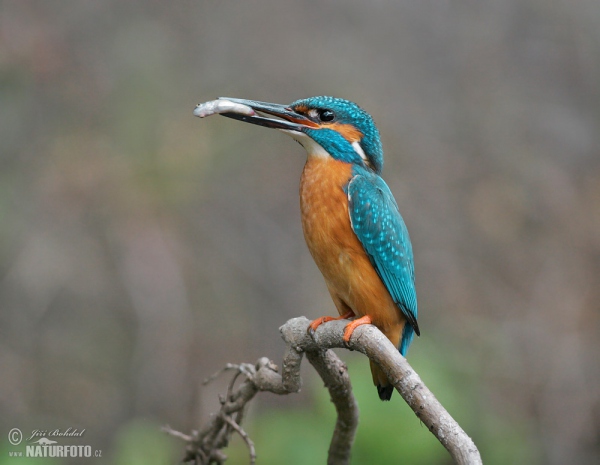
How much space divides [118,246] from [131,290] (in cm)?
33

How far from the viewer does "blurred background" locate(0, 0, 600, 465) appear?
4488mm

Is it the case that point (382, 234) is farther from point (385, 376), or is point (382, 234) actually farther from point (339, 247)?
point (385, 376)

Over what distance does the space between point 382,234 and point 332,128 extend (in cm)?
40

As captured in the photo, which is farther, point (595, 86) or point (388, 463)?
point (595, 86)

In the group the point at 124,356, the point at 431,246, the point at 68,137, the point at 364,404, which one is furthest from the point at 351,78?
the point at 364,404

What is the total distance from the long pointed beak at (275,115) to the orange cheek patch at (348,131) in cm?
7

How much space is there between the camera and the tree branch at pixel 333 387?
1.69 meters

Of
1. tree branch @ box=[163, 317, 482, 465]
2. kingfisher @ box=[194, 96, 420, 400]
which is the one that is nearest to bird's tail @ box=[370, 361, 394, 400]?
kingfisher @ box=[194, 96, 420, 400]

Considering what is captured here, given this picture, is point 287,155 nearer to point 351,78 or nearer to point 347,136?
point 351,78

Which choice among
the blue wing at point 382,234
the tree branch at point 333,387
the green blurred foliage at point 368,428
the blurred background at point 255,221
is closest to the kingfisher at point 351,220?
the blue wing at point 382,234

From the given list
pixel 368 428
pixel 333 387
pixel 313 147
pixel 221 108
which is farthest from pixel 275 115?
pixel 368 428

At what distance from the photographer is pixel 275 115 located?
8.50ft

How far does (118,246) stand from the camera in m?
4.72

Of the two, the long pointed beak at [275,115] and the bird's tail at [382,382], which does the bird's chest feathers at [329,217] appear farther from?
the bird's tail at [382,382]
